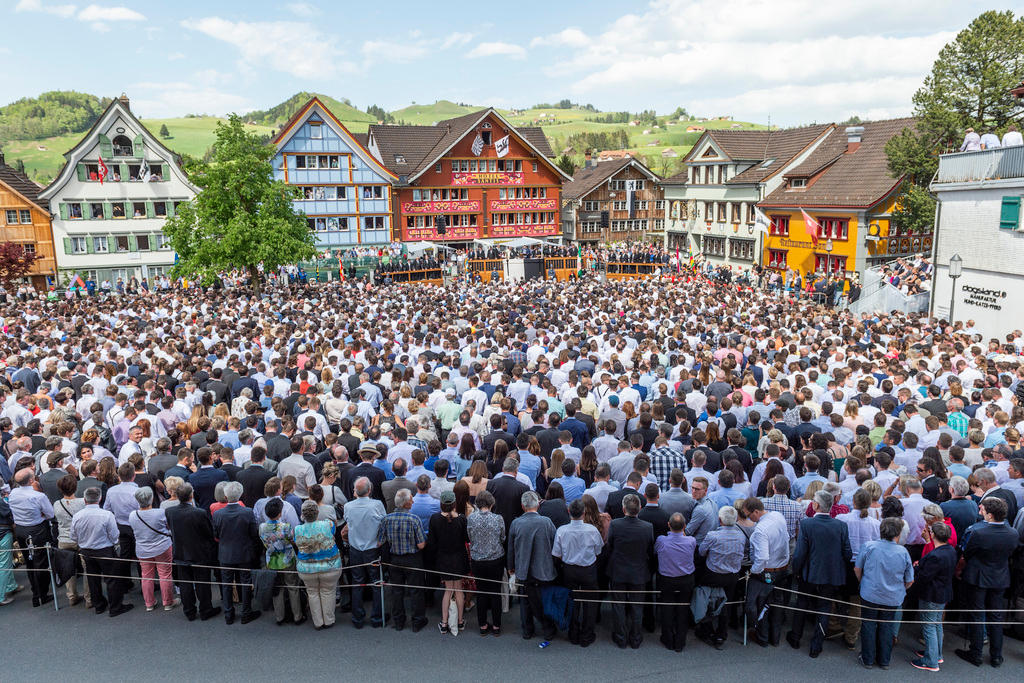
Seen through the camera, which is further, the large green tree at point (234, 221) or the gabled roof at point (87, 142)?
the gabled roof at point (87, 142)

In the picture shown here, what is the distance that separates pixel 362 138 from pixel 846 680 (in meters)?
59.3

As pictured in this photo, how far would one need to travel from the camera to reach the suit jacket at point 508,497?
305 inches

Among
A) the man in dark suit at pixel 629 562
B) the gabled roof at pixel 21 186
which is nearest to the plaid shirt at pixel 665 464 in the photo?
the man in dark suit at pixel 629 562

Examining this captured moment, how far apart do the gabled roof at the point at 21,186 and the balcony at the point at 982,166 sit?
154 ft

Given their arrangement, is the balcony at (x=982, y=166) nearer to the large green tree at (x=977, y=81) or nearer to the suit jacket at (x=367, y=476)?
the large green tree at (x=977, y=81)

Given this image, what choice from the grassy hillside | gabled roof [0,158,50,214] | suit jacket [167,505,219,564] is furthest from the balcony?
the grassy hillside

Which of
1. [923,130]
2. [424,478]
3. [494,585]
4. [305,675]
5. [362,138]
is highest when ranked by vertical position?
[362,138]

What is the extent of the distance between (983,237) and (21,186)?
2000 inches

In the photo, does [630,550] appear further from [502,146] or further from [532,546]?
[502,146]

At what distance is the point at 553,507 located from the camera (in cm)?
719

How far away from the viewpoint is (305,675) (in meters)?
6.87

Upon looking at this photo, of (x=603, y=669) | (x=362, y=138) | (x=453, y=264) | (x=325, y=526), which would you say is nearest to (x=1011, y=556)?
(x=603, y=669)

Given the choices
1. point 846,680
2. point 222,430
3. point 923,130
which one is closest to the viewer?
point 846,680

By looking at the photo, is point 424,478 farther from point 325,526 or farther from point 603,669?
point 603,669
